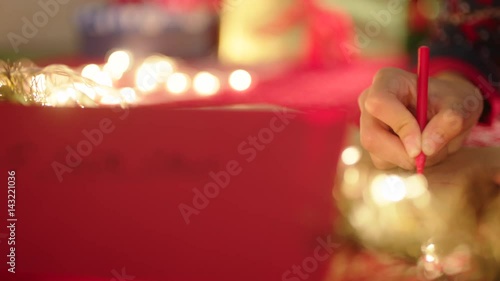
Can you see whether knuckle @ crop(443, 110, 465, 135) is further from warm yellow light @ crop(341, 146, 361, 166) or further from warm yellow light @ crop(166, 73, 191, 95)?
warm yellow light @ crop(166, 73, 191, 95)

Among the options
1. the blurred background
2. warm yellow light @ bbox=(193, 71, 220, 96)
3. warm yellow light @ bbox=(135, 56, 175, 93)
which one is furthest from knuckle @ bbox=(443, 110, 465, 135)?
the blurred background

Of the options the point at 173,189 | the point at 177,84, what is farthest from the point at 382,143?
the point at 177,84

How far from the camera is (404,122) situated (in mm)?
463

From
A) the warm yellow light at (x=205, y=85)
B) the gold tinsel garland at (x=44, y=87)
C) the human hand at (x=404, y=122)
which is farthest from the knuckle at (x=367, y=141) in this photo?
the warm yellow light at (x=205, y=85)

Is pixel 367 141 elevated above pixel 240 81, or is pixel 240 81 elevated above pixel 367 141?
pixel 240 81

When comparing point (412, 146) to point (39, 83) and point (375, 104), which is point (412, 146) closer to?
point (375, 104)

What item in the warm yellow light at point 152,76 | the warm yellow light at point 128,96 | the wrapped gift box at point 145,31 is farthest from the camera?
the wrapped gift box at point 145,31

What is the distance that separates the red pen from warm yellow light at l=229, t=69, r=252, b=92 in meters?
0.82

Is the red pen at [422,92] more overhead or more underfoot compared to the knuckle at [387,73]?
more underfoot

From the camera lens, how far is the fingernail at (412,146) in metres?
0.45

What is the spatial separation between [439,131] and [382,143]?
43 mm

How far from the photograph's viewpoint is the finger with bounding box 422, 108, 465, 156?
0.46 metres

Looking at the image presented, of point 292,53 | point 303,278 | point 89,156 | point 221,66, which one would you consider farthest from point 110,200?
point 292,53

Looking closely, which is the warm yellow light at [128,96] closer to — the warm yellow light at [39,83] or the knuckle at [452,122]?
the warm yellow light at [39,83]
